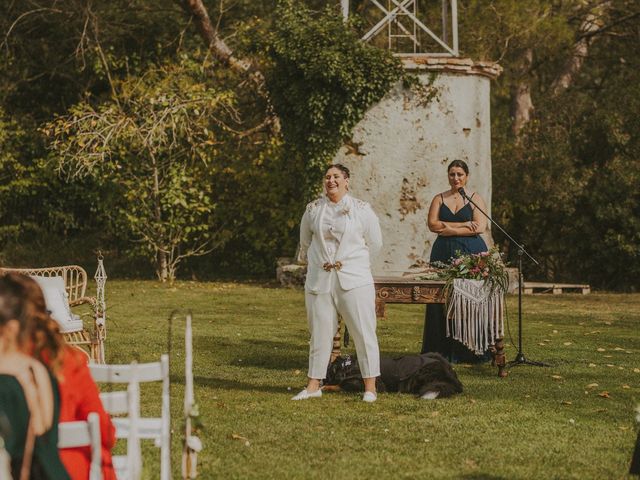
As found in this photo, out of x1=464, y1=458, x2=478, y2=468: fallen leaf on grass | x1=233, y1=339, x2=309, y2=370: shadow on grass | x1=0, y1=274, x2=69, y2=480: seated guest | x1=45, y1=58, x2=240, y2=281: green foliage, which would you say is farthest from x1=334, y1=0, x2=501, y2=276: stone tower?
x1=0, y1=274, x2=69, y2=480: seated guest

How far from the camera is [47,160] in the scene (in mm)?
22234

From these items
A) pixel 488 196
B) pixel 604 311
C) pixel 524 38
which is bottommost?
pixel 604 311

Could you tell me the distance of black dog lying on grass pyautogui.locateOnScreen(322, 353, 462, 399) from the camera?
29.9ft

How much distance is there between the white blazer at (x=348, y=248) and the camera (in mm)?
8938

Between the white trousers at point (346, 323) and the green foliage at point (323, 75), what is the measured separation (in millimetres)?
10615

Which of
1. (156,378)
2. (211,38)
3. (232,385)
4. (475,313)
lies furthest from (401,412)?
(211,38)

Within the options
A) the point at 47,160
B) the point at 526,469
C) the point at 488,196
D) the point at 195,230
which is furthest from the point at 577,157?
the point at 526,469

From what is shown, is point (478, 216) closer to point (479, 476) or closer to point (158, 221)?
point (479, 476)

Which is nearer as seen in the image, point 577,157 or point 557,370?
point 557,370

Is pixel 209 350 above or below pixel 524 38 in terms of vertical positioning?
below

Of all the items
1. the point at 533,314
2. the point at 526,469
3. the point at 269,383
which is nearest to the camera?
the point at 526,469

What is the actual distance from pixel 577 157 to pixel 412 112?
4064mm

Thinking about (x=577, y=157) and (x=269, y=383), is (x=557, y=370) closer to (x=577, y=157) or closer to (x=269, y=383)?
(x=269, y=383)

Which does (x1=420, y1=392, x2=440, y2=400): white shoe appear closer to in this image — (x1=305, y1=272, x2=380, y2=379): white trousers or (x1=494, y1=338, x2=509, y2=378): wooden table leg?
(x1=305, y1=272, x2=380, y2=379): white trousers
